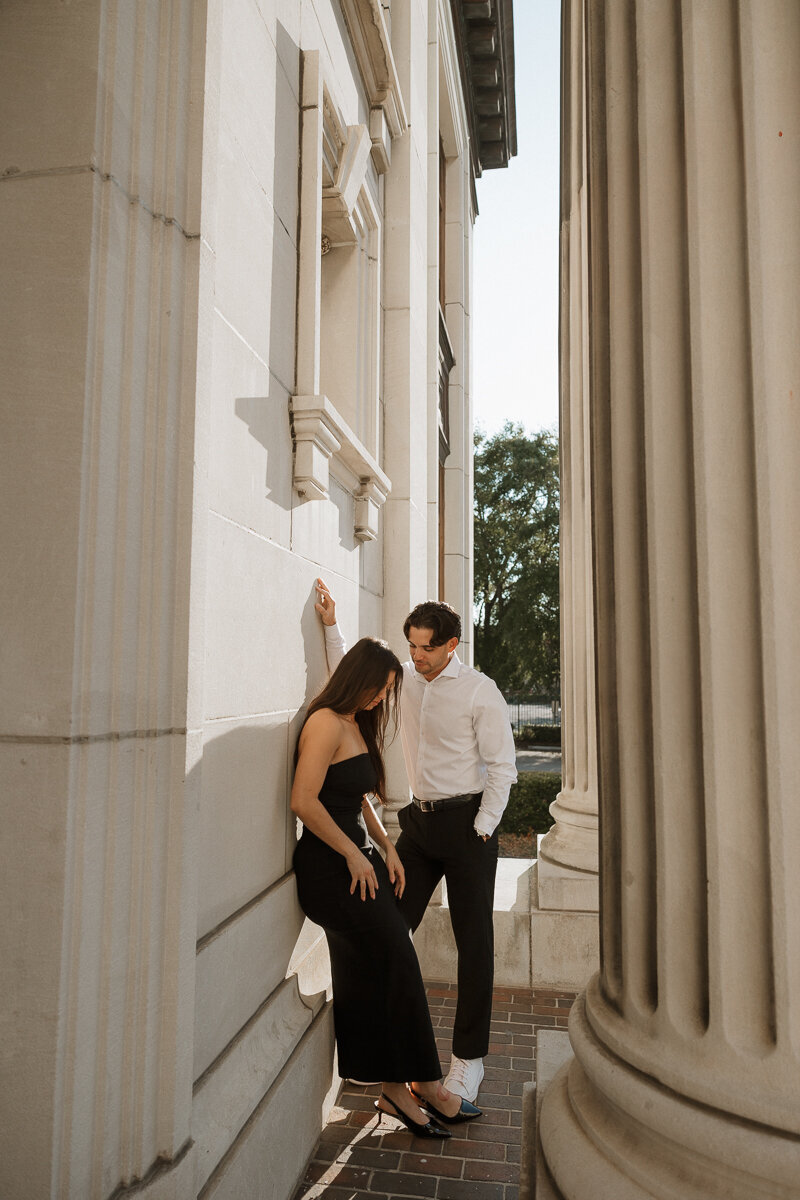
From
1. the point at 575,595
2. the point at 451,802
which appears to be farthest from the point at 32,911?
the point at 575,595

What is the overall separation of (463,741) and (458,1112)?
1860 mm

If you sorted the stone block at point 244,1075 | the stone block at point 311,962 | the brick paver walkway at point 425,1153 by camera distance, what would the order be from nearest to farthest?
1. the stone block at point 244,1075
2. the brick paver walkway at point 425,1153
3. the stone block at point 311,962

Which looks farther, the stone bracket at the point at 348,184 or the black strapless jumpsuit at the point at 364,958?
the stone bracket at the point at 348,184

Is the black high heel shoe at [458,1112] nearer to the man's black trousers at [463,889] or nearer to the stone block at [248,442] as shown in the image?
the man's black trousers at [463,889]

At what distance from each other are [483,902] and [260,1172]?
1.82 metres

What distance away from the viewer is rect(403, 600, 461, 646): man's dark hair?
4.64 meters

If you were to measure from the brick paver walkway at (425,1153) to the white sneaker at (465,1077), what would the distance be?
0.09 m

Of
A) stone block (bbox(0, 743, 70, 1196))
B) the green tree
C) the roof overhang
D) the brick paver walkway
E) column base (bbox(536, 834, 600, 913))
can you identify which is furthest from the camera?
the green tree

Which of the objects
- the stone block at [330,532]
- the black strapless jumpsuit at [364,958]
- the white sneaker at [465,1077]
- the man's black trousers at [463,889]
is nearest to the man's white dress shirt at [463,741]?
the man's black trousers at [463,889]

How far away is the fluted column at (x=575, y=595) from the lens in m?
6.09

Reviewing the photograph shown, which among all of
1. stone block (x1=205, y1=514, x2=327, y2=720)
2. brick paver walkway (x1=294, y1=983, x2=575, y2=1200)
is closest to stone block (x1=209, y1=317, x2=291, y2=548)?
stone block (x1=205, y1=514, x2=327, y2=720)

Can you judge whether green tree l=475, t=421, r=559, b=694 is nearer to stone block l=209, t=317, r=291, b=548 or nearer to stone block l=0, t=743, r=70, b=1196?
stone block l=209, t=317, r=291, b=548

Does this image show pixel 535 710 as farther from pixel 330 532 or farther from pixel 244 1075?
pixel 244 1075

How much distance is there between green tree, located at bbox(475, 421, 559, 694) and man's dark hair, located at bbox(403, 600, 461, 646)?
77.0 feet
